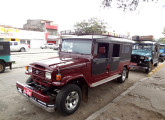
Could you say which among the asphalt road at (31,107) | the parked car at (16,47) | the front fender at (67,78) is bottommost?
the asphalt road at (31,107)

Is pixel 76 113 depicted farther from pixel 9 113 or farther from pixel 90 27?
pixel 90 27

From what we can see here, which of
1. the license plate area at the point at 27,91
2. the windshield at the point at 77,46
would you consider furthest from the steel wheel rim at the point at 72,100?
the windshield at the point at 77,46

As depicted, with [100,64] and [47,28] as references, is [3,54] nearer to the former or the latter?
[100,64]

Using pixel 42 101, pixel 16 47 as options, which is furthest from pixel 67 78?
pixel 16 47

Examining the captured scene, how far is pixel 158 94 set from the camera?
4910 millimetres

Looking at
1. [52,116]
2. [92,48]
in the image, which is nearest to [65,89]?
[52,116]

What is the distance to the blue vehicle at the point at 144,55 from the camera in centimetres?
871

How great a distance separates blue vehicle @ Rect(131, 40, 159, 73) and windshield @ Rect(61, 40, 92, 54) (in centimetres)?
579

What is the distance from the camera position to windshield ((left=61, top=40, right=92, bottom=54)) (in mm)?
4158

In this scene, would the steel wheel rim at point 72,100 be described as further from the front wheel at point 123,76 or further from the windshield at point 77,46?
the front wheel at point 123,76

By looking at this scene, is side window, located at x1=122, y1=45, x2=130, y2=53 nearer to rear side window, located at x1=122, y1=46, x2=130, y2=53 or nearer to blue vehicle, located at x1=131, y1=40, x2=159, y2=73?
rear side window, located at x1=122, y1=46, x2=130, y2=53

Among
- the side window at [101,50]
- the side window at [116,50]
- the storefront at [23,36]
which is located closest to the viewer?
the side window at [101,50]

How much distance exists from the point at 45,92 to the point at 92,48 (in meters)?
1.97

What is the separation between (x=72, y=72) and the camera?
3389 mm
